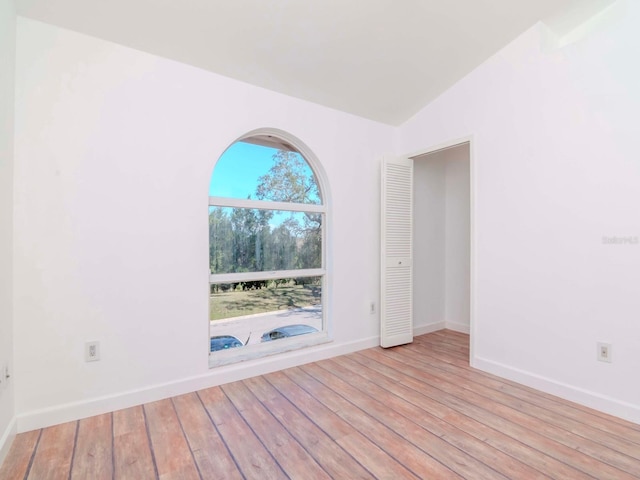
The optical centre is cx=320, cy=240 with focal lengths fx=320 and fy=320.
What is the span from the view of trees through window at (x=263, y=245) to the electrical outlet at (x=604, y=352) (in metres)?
2.22

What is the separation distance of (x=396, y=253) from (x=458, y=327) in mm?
1509

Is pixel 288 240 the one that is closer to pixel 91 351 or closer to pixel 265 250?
pixel 265 250

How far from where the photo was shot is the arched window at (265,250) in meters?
2.72

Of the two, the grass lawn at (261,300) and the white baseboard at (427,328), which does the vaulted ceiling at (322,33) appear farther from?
the white baseboard at (427,328)

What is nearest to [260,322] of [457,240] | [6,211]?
[6,211]

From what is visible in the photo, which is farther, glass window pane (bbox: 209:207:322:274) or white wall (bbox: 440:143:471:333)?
white wall (bbox: 440:143:471:333)

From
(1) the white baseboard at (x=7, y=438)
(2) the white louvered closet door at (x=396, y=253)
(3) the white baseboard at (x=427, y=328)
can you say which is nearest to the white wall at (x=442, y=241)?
(3) the white baseboard at (x=427, y=328)

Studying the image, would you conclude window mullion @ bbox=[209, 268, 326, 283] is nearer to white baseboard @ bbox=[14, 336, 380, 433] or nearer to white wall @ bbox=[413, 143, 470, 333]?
white baseboard @ bbox=[14, 336, 380, 433]

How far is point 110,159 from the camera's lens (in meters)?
2.19

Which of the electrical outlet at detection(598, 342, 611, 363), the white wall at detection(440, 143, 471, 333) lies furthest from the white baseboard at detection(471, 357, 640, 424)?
the white wall at detection(440, 143, 471, 333)

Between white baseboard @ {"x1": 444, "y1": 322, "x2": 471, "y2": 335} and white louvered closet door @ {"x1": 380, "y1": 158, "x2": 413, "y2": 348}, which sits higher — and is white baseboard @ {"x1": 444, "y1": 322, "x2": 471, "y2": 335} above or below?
below

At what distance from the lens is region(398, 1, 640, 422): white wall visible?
82.4 inches

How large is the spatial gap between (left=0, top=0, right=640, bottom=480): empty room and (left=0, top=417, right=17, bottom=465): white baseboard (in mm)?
23

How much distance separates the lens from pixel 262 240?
2939mm
